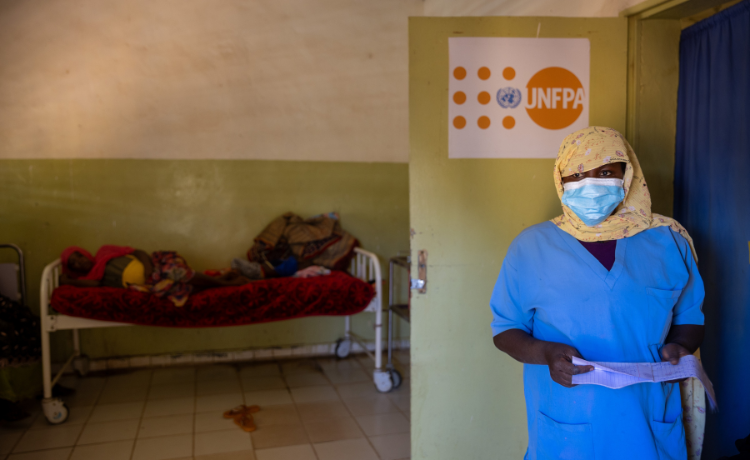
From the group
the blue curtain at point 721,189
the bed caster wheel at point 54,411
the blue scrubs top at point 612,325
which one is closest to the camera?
the blue scrubs top at point 612,325

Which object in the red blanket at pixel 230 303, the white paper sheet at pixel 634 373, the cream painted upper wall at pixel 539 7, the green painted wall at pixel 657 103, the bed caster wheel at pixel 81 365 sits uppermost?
the cream painted upper wall at pixel 539 7

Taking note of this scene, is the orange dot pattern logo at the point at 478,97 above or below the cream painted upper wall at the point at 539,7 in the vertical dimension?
below

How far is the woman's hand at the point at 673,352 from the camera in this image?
1371mm

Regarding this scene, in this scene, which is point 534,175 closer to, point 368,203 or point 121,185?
point 368,203

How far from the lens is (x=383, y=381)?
11.7 ft

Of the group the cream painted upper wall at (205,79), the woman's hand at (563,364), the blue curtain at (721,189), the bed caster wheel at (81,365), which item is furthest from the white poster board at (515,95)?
the bed caster wheel at (81,365)

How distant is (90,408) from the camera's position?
3273 mm

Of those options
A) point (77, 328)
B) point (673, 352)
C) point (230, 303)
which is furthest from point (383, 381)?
point (673, 352)

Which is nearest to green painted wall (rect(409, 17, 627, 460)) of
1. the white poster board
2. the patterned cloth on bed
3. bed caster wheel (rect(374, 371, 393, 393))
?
the white poster board

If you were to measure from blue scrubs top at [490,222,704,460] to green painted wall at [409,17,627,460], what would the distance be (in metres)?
0.59

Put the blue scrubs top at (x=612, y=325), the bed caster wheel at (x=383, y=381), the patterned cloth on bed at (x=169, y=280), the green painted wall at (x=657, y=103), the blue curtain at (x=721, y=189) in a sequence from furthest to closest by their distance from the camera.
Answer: the bed caster wheel at (x=383, y=381)
the patterned cloth on bed at (x=169, y=280)
the green painted wall at (x=657, y=103)
the blue curtain at (x=721, y=189)
the blue scrubs top at (x=612, y=325)

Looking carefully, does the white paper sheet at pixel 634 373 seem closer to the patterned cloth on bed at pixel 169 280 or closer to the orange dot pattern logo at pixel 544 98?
the orange dot pattern logo at pixel 544 98

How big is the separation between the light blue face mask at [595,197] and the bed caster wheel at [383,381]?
2.37 meters

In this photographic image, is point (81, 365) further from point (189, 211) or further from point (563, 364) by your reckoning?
point (563, 364)
